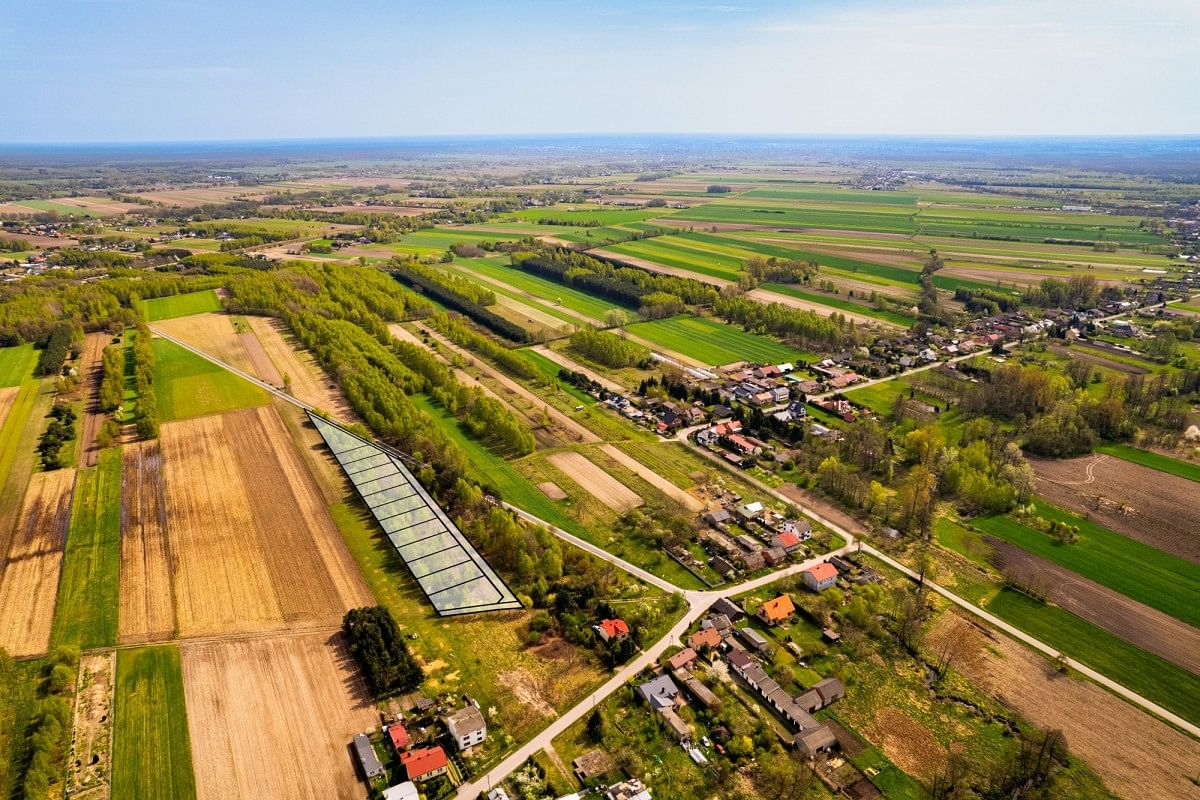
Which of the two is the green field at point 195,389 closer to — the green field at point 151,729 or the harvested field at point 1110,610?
the green field at point 151,729

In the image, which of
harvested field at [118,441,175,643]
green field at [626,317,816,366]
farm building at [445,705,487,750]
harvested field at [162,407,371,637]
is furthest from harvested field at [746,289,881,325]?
harvested field at [118,441,175,643]

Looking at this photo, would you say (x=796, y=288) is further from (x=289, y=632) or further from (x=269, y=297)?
(x=289, y=632)

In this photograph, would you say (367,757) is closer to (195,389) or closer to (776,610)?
(776,610)

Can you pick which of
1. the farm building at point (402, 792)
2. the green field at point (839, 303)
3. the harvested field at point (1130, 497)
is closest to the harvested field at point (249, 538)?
the farm building at point (402, 792)

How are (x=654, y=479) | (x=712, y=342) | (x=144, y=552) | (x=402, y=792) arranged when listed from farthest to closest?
(x=712, y=342) < (x=654, y=479) < (x=144, y=552) < (x=402, y=792)

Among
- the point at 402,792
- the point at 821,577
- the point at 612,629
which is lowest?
the point at 402,792

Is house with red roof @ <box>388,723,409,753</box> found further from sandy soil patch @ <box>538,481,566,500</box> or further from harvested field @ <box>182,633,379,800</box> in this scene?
sandy soil patch @ <box>538,481,566,500</box>

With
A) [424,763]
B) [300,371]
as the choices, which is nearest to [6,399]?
[300,371]
